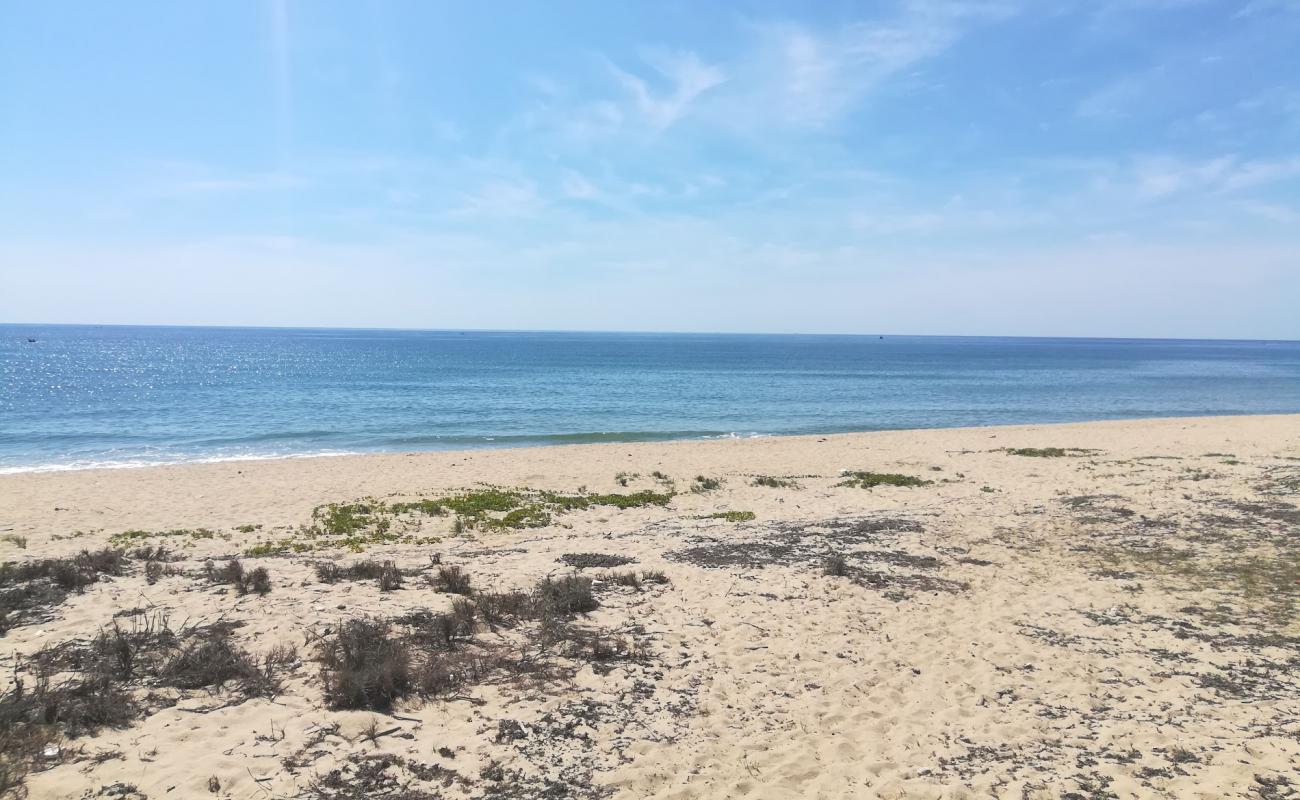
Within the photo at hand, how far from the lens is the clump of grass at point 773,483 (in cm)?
2166

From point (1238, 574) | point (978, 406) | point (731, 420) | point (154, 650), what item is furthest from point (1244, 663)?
point (978, 406)

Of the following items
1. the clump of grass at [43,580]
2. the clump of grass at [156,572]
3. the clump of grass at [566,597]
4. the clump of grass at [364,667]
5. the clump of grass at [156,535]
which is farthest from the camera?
the clump of grass at [156,535]

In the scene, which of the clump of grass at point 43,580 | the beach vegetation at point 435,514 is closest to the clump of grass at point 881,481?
the beach vegetation at point 435,514

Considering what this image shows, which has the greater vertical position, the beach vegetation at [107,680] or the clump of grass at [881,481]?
the beach vegetation at [107,680]

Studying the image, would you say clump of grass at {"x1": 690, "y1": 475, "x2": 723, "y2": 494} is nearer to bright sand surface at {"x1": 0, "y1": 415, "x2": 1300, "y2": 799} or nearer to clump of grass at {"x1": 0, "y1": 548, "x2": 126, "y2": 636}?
bright sand surface at {"x1": 0, "y1": 415, "x2": 1300, "y2": 799}

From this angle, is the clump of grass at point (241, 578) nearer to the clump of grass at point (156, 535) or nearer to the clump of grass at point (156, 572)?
the clump of grass at point (156, 572)

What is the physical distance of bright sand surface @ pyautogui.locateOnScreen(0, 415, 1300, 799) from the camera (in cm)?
610

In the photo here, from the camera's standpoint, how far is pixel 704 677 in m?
7.99

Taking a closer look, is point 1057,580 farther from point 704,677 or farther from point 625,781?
point 625,781

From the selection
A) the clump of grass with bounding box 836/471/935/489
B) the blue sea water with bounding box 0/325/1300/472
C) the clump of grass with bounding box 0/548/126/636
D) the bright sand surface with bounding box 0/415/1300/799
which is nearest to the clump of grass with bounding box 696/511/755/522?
the bright sand surface with bounding box 0/415/1300/799

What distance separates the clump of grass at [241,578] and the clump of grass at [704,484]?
40.4 feet

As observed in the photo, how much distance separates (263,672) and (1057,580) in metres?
11.6

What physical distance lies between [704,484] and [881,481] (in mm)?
5525

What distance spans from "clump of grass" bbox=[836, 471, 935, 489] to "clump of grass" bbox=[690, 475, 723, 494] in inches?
148
